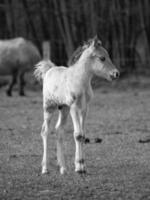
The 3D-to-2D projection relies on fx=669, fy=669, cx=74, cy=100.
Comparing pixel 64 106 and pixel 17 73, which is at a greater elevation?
pixel 64 106

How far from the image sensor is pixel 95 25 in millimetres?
26938

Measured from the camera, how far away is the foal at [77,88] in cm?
863

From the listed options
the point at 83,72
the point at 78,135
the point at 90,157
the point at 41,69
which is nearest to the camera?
the point at 78,135

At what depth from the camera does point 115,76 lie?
8883mm

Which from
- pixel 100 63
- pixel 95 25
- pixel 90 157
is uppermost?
pixel 100 63

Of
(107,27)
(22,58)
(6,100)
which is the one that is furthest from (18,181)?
(107,27)

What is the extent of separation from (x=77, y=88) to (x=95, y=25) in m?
18.5

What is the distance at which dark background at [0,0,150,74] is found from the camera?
27000 mm

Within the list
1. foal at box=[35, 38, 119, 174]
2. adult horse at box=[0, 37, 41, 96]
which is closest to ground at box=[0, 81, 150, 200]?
foal at box=[35, 38, 119, 174]

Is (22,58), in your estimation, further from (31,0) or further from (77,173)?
(77,173)

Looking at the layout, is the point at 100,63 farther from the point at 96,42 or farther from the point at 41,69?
the point at 41,69

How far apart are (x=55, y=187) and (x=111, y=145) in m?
3.52

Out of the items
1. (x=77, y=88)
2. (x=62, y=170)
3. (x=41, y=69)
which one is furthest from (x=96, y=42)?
(x=62, y=170)

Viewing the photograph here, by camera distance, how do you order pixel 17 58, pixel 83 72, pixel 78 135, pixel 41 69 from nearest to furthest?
pixel 78 135, pixel 83 72, pixel 41 69, pixel 17 58
